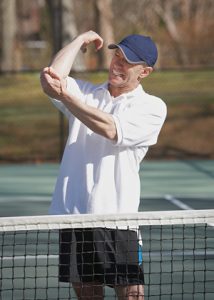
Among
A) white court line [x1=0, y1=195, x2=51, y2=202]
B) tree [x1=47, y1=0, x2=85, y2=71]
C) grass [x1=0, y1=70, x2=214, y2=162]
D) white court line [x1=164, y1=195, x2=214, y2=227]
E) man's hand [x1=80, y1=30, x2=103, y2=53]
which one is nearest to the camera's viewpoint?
man's hand [x1=80, y1=30, x2=103, y2=53]

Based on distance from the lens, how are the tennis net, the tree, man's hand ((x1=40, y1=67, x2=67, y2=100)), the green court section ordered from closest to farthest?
man's hand ((x1=40, y1=67, x2=67, y2=100)) < the tennis net < the green court section < the tree

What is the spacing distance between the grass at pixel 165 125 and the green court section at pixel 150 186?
4.98 feet

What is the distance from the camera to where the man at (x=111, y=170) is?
5.44 meters

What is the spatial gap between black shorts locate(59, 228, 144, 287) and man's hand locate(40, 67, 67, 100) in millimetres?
683

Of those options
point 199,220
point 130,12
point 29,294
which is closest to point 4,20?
point 130,12

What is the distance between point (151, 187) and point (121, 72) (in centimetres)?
1030

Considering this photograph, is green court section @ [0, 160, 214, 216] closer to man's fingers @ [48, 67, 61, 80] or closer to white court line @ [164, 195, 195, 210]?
white court line @ [164, 195, 195, 210]

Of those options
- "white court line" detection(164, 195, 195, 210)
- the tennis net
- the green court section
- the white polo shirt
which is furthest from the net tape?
"white court line" detection(164, 195, 195, 210)

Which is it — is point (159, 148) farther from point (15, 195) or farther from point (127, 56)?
point (127, 56)

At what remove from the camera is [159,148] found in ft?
70.5

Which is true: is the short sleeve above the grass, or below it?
above

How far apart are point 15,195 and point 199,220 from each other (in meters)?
9.27

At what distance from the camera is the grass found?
2155 centimetres

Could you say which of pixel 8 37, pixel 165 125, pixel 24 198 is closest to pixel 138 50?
pixel 24 198
